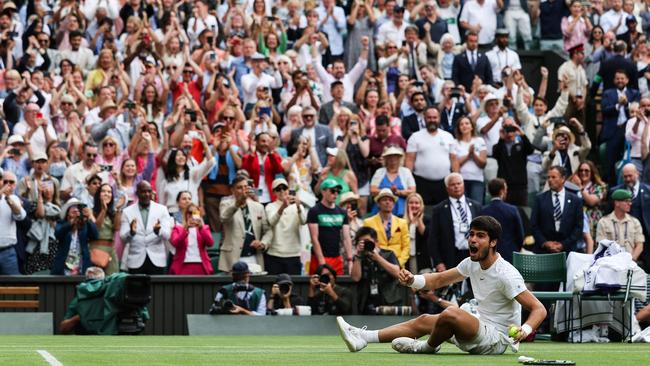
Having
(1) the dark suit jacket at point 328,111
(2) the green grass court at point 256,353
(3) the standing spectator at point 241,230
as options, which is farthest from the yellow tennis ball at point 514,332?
(1) the dark suit jacket at point 328,111

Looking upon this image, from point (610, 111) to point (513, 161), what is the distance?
295cm

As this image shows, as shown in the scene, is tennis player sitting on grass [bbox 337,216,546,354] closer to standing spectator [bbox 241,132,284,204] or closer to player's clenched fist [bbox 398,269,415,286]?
player's clenched fist [bbox 398,269,415,286]

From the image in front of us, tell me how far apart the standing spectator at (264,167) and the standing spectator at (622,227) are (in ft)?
15.7

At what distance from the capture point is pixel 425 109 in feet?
82.5

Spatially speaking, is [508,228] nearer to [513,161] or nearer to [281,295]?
[281,295]

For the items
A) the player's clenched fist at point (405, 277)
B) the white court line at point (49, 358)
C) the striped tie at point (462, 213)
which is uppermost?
the striped tie at point (462, 213)

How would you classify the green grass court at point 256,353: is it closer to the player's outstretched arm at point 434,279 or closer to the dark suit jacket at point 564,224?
the player's outstretched arm at point 434,279

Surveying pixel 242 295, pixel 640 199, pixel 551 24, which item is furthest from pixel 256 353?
pixel 551 24

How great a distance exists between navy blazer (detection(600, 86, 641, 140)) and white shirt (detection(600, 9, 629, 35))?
2817mm

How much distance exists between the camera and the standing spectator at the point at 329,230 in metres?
21.4

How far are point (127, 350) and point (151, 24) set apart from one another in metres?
14.1

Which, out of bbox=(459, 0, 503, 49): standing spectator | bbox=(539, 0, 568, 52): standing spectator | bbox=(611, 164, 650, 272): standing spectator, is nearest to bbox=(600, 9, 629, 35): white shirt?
bbox=(539, 0, 568, 52): standing spectator

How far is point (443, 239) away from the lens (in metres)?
21.1

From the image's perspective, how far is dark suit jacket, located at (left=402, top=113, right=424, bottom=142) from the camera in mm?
25047
